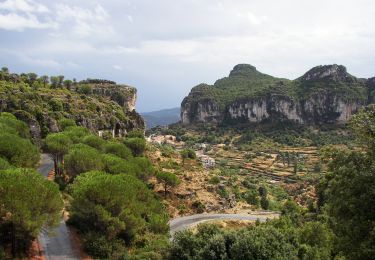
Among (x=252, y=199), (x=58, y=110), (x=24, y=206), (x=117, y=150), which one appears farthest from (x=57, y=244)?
(x=252, y=199)

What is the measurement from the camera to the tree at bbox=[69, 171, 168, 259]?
37.3 m

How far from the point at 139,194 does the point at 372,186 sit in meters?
27.6

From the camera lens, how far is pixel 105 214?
1459 inches

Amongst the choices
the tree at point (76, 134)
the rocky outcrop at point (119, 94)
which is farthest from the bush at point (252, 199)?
the rocky outcrop at point (119, 94)

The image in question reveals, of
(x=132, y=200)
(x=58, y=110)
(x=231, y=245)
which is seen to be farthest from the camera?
(x=58, y=110)

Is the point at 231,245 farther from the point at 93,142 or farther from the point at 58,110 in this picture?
the point at 58,110

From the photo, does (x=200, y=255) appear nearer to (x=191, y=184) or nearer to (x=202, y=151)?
(x=191, y=184)

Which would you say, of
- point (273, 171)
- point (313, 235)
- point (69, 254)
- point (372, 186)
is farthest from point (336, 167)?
point (273, 171)

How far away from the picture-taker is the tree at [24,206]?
2972 centimetres

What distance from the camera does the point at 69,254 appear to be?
117 feet

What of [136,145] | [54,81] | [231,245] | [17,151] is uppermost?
[54,81]

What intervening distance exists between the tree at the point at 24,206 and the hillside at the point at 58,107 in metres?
37.6

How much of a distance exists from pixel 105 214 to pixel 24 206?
8647mm

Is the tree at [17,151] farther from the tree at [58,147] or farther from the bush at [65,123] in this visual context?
the bush at [65,123]
